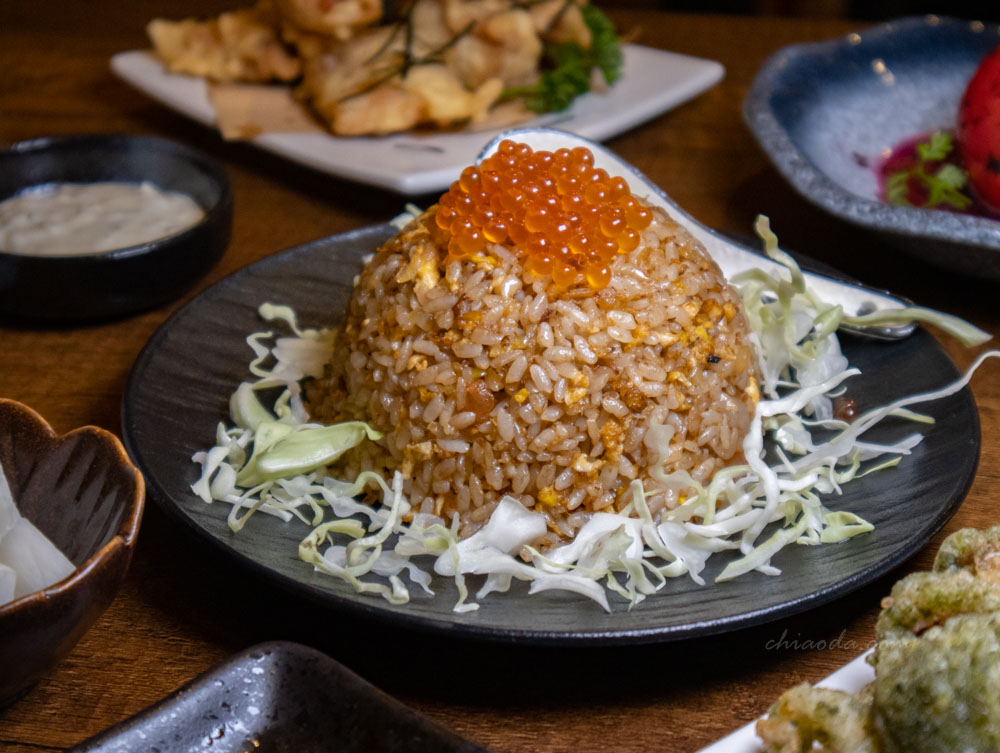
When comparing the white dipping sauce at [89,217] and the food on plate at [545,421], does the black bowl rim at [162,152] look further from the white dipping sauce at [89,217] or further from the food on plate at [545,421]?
the food on plate at [545,421]

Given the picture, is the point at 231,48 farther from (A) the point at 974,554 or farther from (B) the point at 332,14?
(A) the point at 974,554

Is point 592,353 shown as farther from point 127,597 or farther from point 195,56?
point 195,56

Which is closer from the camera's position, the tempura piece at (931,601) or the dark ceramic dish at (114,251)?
the tempura piece at (931,601)

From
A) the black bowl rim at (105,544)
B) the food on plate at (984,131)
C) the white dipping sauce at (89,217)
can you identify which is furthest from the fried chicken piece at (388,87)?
the black bowl rim at (105,544)

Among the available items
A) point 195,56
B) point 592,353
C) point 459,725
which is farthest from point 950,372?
point 195,56

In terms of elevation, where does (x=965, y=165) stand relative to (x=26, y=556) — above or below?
below

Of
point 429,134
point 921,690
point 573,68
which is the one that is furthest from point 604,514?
point 573,68
